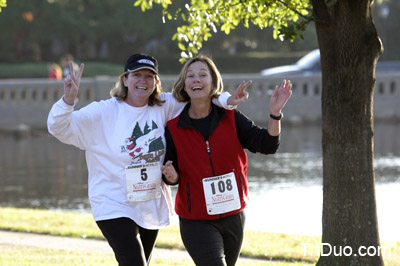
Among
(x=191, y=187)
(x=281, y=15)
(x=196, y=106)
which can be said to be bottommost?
(x=191, y=187)

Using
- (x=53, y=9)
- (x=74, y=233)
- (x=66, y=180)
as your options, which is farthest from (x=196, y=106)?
(x=53, y=9)

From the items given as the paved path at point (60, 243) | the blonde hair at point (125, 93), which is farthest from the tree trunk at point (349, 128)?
the paved path at point (60, 243)

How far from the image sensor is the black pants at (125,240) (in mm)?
5203

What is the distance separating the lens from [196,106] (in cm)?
544

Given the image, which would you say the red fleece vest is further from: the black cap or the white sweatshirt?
the black cap

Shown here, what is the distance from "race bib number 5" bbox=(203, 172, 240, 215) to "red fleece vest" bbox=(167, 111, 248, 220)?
3cm

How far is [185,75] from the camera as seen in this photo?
5.44 m

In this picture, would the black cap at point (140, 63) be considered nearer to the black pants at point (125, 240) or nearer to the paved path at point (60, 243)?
the black pants at point (125, 240)

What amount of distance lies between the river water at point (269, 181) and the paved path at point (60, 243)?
96.4 inches

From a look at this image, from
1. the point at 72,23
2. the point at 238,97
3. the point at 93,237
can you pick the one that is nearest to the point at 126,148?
the point at 238,97

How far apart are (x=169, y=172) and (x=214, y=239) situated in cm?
52

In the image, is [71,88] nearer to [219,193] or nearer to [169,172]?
[169,172]

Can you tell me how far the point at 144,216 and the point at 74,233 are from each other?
4.17 meters

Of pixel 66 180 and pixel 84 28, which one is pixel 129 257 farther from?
pixel 84 28
